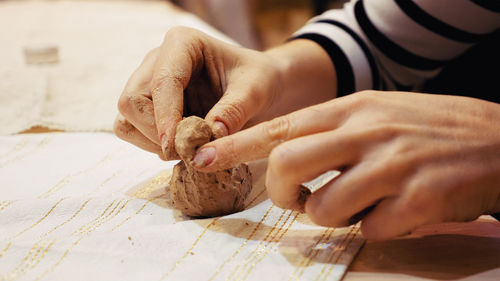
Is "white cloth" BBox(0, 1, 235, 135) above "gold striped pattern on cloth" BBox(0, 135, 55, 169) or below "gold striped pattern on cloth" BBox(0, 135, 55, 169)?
above

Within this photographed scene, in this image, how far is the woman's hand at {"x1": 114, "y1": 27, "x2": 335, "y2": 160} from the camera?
1.01 m

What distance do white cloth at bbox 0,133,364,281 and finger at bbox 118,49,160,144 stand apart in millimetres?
168

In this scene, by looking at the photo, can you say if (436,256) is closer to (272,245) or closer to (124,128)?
(272,245)

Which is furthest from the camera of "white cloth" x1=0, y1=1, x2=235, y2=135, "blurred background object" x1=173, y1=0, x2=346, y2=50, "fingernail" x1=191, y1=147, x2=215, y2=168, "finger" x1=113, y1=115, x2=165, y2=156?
"blurred background object" x1=173, y1=0, x2=346, y2=50

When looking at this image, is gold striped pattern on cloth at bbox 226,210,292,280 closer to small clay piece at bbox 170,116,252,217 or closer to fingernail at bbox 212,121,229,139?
small clay piece at bbox 170,116,252,217

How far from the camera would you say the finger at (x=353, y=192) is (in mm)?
744

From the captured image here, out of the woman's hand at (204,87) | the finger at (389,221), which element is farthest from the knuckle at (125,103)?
the finger at (389,221)

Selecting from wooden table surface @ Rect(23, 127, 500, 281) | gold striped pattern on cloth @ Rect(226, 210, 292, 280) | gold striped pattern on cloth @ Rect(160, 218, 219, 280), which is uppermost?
wooden table surface @ Rect(23, 127, 500, 281)

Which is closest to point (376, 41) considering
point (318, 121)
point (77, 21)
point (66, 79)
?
point (318, 121)

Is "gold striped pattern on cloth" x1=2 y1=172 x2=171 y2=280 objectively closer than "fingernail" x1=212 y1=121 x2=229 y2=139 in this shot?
Yes

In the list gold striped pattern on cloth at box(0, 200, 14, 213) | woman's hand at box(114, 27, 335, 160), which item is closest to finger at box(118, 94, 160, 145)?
woman's hand at box(114, 27, 335, 160)

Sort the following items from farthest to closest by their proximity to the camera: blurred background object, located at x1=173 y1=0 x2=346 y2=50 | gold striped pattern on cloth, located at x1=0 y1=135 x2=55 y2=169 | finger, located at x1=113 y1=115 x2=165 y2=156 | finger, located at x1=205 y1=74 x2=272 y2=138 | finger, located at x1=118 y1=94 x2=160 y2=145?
blurred background object, located at x1=173 y1=0 x2=346 y2=50 < gold striped pattern on cloth, located at x1=0 y1=135 x2=55 y2=169 < finger, located at x1=113 y1=115 x2=165 y2=156 < finger, located at x1=118 y1=94 x2=160 y2=145 < finger, located at x1=205 y1=74 x2=272 y2=138

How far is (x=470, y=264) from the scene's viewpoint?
79 centimetres

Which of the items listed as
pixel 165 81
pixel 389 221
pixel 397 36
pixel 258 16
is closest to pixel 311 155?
pixel 389 221
